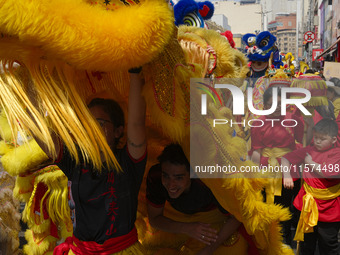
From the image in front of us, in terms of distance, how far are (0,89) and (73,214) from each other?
0.70 metres

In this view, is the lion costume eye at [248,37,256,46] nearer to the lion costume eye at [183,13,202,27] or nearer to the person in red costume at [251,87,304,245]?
the person in red costume at [251,87,304,245]

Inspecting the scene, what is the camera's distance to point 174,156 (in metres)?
2.00

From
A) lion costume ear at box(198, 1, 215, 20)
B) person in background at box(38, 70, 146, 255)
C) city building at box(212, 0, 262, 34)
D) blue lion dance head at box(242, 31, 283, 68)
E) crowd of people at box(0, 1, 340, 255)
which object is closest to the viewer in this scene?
crowd of people at box(0, 1, 340, 255)

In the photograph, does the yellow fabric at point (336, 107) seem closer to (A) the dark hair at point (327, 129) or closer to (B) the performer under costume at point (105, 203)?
(A) the dark hair at point (327, 129)

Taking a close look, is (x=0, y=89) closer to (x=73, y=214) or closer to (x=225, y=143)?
(x=73, y=214)

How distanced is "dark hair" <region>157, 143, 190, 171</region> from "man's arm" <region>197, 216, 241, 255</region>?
345 millimetres

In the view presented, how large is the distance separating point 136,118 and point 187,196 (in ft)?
2.11

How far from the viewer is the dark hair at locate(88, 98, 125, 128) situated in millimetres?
1776

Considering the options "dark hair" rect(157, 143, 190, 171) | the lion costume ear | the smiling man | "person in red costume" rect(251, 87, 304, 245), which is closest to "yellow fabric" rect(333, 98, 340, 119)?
"person in red costume" rect(251, 87, 304, 245)

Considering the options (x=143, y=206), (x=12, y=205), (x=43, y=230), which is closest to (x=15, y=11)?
(x=143, y=206)

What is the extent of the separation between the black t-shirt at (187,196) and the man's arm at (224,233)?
0.06 metres

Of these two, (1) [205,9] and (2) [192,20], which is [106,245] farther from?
(1) [205,9]

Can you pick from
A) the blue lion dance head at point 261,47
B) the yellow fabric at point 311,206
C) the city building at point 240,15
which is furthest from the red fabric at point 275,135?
the city building at point 240,15

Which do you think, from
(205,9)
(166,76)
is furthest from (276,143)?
(166,76)
